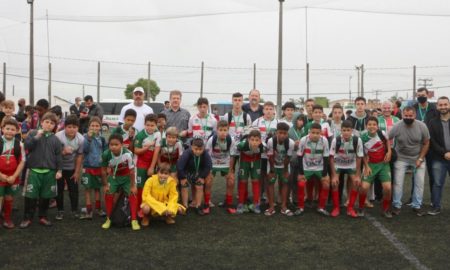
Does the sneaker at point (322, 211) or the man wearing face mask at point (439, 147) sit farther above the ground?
A: the man wearing face mask at point (439, 147)

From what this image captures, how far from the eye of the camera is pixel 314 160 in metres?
6.41

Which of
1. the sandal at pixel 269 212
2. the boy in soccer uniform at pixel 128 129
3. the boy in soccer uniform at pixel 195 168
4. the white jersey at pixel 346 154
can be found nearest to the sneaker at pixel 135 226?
the boy in soccer uniform at pixel 195 168

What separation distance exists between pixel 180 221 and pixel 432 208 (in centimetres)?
402

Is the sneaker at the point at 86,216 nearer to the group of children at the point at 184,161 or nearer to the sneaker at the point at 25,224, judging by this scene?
the group of children at the point at 184,161

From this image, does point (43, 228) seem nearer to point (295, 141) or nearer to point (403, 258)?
point (295, 141)

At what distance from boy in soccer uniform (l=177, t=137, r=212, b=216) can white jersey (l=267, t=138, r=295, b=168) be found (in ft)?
3.16

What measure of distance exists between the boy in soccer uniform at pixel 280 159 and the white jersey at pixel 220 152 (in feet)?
2.00

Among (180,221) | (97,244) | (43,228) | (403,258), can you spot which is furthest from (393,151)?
(43,228)

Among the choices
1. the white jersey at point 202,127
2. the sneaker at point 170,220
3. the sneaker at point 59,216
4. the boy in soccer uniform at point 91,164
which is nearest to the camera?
the sneaker at point 170,220

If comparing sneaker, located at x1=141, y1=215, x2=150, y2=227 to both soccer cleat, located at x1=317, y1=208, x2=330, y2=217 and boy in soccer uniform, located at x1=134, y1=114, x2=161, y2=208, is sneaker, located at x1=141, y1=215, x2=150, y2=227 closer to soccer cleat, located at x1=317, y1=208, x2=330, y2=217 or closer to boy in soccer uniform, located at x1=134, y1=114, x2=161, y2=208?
boy in soccer uniform, located at x1=134, y1=114, x2=161, y2=208

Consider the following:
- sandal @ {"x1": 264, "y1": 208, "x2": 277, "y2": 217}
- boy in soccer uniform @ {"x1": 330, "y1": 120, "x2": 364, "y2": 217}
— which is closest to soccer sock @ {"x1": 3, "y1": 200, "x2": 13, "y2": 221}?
sandal @ {"x1": 264, "y1": 208, "x2": 277, "y2": 217}

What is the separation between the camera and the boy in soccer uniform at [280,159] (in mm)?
6309

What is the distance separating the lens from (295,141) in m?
6.91

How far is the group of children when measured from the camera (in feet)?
18.7
